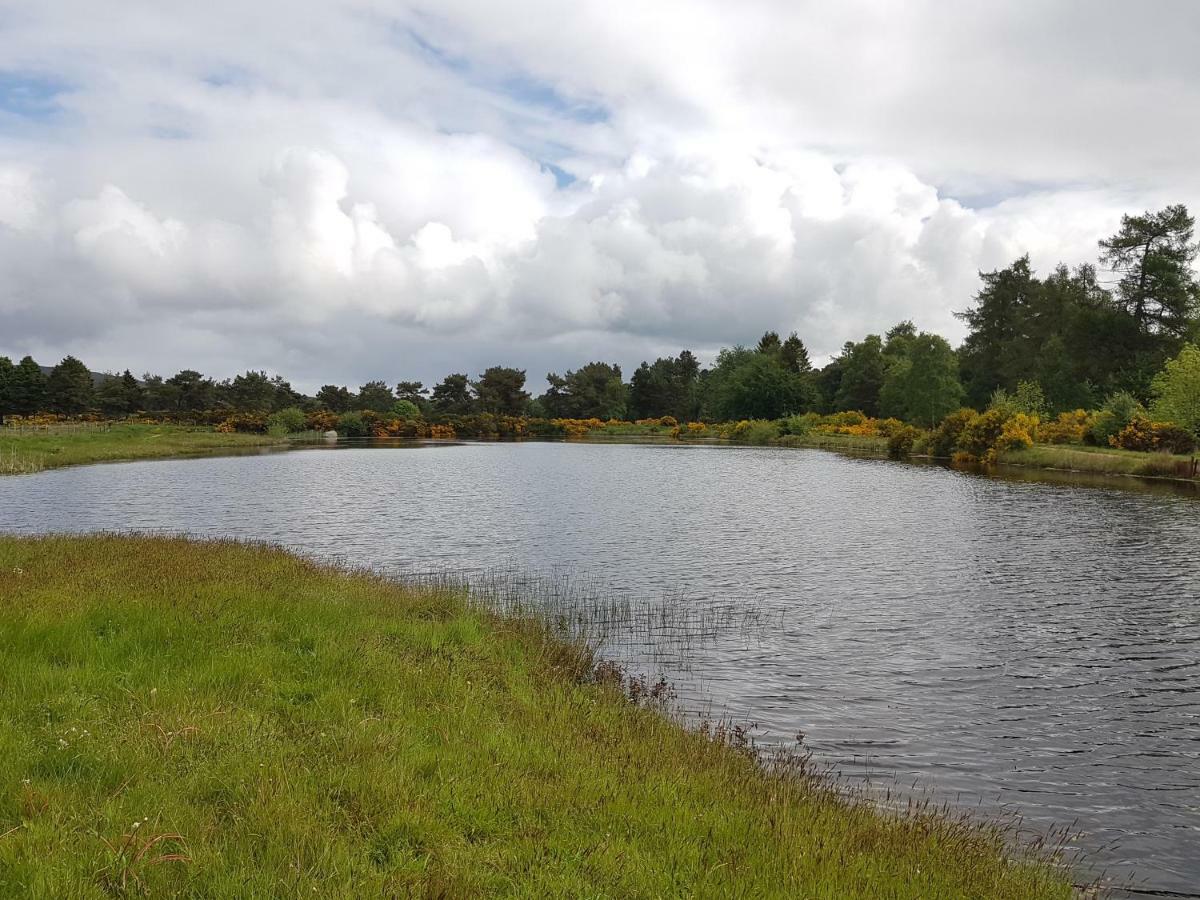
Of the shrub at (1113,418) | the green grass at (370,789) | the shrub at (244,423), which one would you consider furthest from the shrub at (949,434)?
the shrub at (244,423)

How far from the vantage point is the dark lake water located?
1176 centimetres

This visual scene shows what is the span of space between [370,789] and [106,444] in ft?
314

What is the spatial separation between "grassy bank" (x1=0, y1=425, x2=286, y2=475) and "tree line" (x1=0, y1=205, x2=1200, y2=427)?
26751 millimetres

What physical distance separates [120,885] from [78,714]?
12.1ft

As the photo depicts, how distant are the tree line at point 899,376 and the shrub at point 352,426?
1638 centimetres

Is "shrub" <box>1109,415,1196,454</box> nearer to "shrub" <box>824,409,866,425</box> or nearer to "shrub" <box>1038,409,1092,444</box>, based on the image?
"shrub" <box>1038,409,1092,444</box>

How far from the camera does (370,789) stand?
730cm

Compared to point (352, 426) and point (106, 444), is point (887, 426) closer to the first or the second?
point (106, 444)

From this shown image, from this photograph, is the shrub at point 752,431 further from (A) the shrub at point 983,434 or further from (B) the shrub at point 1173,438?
(B) the shrub at point 1173,438

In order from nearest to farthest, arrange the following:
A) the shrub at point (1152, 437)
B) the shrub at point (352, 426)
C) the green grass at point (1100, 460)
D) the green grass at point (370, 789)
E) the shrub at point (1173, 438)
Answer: the green grass at point (370, 789) → the green grass at point (1100, 460) → the shrub at point (1173, 438) → the shrub at point (1152, 437) → the shrub at point (352, 426)

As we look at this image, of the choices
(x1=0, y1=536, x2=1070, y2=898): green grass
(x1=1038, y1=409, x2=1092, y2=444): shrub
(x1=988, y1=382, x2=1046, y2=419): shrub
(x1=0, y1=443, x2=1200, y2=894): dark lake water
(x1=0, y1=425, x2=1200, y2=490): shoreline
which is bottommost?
(x1=0, y1=443, x2=1200, y2=894): dark lake water

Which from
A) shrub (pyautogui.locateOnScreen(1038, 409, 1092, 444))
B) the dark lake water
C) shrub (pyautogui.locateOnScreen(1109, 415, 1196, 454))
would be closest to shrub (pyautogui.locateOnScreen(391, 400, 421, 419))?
the dark lake water

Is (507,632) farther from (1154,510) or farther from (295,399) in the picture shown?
(295,399)

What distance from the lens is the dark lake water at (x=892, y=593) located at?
38.6 ft
